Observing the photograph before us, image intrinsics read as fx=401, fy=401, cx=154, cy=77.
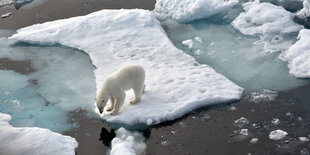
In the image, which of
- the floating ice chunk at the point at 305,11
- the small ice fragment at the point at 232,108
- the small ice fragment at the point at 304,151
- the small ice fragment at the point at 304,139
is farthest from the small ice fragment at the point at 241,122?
the floating ice chunk at the point at 305,11

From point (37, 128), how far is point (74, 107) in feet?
2.68

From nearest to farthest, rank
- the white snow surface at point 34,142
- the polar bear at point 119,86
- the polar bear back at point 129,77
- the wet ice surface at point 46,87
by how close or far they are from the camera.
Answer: the white snow surface at point 34,142, the polar bear at point 119,86, the polar bear back at point 129,77, the wet ice surface at point 46,87

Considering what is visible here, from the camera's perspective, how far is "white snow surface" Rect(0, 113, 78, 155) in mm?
5512

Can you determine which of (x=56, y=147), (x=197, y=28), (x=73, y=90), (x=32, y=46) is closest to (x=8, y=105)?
(x=73, y=90)

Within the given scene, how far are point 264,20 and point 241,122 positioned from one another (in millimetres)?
3631

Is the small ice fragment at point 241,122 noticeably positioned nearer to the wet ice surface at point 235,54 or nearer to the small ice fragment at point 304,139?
the small ice fragment at point 304,139

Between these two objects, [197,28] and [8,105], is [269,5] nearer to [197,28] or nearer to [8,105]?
[197,28]

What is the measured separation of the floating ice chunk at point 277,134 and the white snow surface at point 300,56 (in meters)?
1.67

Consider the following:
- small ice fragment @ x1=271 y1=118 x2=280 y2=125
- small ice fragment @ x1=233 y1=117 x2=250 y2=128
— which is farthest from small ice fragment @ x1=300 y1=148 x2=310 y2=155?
small ice fragment @ x1=233 y1=117 x2=250 y2=128

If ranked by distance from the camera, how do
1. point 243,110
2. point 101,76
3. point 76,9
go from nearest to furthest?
point 243,110 < point 101,76 < point 76,9

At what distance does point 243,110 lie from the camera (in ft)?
20.5

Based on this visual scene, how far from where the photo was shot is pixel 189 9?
30.2 ft

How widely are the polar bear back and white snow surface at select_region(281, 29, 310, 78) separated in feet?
9.39

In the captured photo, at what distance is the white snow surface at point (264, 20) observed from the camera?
850 cm
